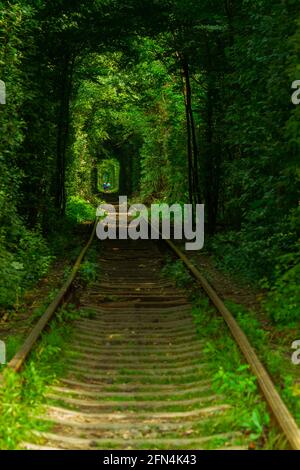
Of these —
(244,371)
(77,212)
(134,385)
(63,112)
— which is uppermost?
(63,112)

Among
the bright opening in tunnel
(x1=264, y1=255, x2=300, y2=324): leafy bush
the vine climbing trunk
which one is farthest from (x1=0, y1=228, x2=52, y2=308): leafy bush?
the bright opening in tunnel

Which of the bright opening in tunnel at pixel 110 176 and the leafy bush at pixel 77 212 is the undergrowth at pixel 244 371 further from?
the bright opening in tunnel at pixel 110 176

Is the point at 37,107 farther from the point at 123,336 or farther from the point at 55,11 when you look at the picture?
the point at 123,336

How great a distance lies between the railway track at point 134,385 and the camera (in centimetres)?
495

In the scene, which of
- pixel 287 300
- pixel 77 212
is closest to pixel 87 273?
pixel 287 300

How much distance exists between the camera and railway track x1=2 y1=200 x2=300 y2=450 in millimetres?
4945

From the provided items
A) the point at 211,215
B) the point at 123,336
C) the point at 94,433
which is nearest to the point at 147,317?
the point at 123,336

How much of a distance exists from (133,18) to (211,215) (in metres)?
6.69

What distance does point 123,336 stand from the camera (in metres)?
8.26

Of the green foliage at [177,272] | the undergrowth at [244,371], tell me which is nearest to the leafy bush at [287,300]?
the undergrowth at [244,371]

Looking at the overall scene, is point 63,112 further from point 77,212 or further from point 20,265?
point 20,265

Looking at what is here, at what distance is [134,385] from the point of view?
6379 millimetres

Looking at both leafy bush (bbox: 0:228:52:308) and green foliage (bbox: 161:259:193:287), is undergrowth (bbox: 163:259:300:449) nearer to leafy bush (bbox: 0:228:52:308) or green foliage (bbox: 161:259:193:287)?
green foliage (bbox: 161:259:193:287)

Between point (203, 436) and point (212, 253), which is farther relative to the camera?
point (212, 253)
